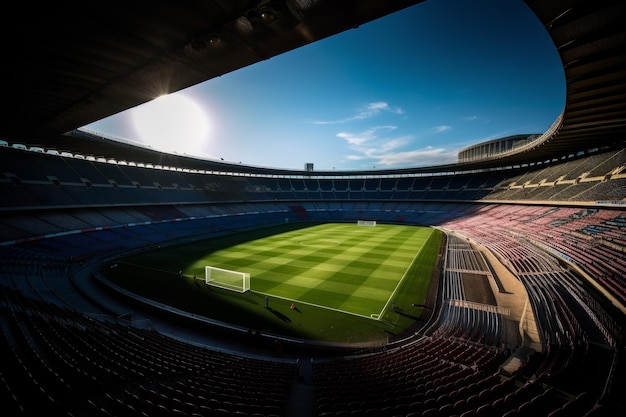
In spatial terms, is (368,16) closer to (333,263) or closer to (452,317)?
(452,317)

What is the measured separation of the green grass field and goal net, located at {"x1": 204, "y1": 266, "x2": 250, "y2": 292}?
0.56m

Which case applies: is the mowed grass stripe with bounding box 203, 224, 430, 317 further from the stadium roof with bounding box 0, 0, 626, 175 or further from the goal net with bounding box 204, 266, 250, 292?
the stadium roof with bounding box 0, 0, 626, 175

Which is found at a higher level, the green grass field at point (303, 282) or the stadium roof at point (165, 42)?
the stadium roof at point (165, 42)

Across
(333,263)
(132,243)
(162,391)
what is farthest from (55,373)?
(132,243)

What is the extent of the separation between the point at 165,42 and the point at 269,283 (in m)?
17.8

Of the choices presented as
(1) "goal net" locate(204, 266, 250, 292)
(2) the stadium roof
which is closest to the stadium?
(2) the stadium roof

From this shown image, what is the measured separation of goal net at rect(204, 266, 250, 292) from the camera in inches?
771

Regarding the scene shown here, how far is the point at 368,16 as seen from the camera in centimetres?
516

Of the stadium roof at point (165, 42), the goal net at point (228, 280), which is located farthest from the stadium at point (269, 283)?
the goal net at point (228, 280)

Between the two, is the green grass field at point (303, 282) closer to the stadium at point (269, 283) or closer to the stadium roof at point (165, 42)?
the stadium at point (269, 283)

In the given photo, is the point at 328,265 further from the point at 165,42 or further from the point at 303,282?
the point at 165,42

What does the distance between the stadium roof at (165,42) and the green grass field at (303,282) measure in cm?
1237

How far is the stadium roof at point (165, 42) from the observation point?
5.11 meters

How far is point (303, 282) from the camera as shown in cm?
2116
